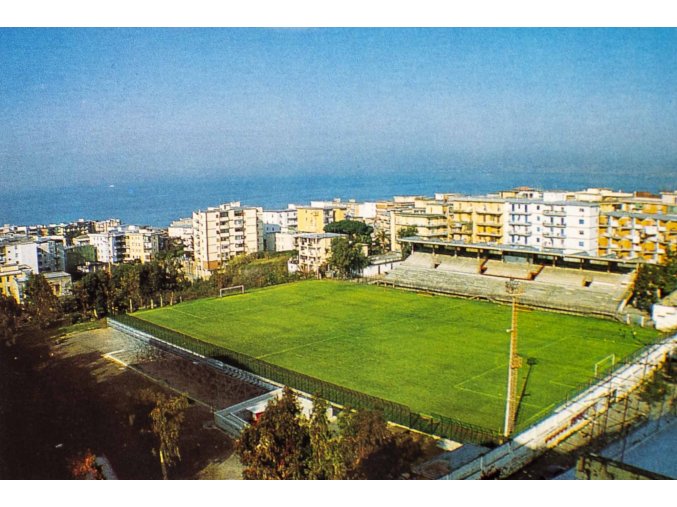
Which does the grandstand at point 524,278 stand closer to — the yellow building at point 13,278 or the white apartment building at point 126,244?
the white apartment building at point 126,244

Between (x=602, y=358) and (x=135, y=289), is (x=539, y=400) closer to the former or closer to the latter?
(x=602, y=358)

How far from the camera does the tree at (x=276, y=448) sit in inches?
185

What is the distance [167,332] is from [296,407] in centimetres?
624

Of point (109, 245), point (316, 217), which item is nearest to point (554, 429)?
point (109, 245)

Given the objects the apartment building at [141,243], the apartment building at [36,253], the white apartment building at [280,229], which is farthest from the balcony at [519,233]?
the apartment building at [36,253]

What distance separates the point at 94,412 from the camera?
694cm

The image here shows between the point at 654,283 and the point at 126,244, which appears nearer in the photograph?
the point at 654,283

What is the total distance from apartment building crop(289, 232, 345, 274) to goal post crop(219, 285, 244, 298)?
2.85 m

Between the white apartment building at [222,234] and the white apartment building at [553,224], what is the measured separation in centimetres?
814

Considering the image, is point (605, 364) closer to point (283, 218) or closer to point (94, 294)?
point (94, 294)

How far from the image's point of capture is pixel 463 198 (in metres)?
18.9

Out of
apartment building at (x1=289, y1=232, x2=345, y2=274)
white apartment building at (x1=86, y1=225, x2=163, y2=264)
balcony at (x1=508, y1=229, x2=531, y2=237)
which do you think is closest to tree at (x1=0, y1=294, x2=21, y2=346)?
white apartment building at (x1=86, y1=225, x2=163, y2=264)

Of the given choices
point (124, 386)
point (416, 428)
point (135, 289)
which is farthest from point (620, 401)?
point (135, 289)

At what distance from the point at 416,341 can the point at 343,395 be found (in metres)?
3.05
